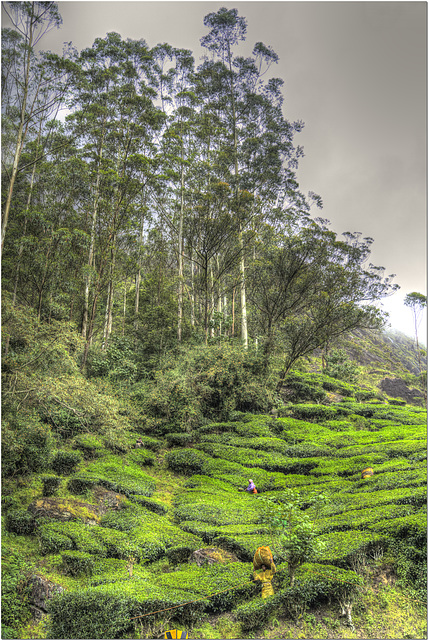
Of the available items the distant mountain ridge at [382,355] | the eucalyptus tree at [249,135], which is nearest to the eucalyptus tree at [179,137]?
the eucalyptus tree at [249,135]

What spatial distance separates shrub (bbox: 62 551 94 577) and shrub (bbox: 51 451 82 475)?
412 cm

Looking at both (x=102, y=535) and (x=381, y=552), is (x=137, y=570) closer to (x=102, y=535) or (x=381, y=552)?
(x=102, y=535)

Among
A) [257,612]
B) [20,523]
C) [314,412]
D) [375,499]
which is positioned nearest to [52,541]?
[20,523]

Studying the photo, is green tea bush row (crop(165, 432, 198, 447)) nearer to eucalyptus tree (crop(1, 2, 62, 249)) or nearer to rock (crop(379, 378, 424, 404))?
eucalyptus tree (crop(1, 2, 62, 249))

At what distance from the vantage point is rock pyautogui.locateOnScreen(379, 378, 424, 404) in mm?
33062

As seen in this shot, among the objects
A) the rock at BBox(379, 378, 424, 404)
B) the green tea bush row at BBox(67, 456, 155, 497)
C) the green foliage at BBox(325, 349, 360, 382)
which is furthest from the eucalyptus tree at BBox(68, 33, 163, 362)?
the rock at BBox(379, 378, 424, 404)

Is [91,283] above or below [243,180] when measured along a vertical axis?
below

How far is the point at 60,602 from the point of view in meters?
4.48

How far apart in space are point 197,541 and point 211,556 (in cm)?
97

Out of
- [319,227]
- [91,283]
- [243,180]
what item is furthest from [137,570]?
[243,180]

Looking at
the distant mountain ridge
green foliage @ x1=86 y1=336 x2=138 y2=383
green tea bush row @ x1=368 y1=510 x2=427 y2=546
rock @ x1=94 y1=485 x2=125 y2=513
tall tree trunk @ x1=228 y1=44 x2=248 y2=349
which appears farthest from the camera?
the distant mountain ridge

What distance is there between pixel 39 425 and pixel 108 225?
12.2 meters

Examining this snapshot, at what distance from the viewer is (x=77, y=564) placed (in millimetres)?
5629

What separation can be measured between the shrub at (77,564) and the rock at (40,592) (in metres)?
0.70
